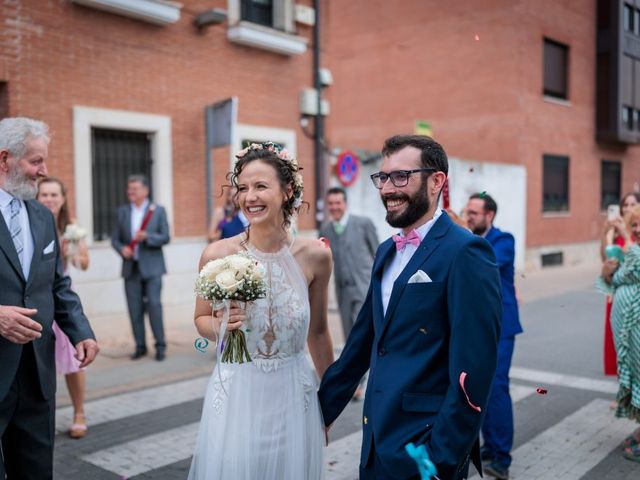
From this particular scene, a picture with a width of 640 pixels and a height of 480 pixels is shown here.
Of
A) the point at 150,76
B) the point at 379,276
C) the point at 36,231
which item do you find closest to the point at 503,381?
the point at 379,276

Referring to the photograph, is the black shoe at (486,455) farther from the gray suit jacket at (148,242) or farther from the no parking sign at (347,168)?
the no parking sign at (347,168)

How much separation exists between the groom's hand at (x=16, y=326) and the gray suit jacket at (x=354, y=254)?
12.8 ft

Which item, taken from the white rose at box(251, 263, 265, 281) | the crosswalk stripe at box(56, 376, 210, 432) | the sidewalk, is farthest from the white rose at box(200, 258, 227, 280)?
the crosswalk stripe at box(56, 376, 210, 432)

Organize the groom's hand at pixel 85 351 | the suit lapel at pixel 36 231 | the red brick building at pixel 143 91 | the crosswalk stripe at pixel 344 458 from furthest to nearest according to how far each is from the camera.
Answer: the red brick building at pixel 143 91, the crosswalk stripe at pixel 344 458, the groom's hand at pixel 85 351, the suit lapel at pixel 36 231

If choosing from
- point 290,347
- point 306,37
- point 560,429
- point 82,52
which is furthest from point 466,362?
point 306,37

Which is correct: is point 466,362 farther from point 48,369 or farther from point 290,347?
point 48,369

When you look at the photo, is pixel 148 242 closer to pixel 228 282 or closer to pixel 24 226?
pixel 24 226

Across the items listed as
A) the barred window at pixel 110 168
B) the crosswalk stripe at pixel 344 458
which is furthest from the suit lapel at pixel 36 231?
the barred window at pixel 110 168

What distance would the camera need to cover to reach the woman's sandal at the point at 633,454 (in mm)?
4875

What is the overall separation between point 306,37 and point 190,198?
4.49 m

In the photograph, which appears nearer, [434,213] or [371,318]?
[434,213]

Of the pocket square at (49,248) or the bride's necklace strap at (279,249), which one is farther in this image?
the pocket square at (49,248)

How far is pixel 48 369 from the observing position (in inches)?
134

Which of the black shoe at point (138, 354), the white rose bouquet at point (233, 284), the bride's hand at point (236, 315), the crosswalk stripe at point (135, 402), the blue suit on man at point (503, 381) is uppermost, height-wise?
the white rose bouquet at point (233, 284)
